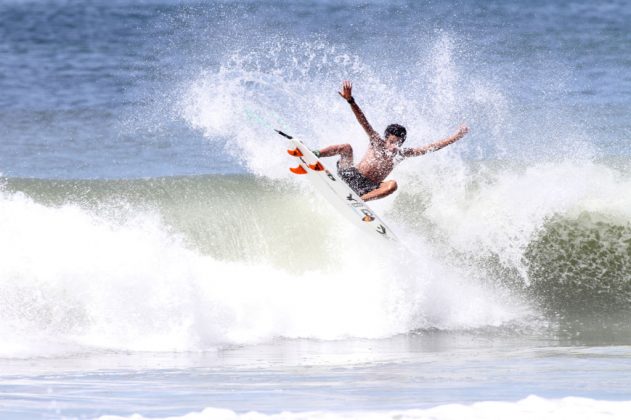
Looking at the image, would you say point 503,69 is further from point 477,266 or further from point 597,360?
point 597,360

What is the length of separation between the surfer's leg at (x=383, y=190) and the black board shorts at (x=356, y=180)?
0.05m

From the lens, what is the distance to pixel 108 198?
47.0ft

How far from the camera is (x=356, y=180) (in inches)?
438

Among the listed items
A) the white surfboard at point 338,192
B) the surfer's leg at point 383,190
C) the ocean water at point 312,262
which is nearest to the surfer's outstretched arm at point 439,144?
the surfer's leg at point 383,190

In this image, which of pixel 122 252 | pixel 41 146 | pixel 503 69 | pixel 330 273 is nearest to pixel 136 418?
pixel 122 252

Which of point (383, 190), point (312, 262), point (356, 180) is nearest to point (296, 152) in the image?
point (356, 180)

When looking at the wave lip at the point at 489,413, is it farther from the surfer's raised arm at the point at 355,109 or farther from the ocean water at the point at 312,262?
the surfer's raised arm at the point at 355,109

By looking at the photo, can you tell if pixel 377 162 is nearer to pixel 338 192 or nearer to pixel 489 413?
pixel 338 192

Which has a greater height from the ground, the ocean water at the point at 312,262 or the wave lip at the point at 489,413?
the ocean water at the point at 312,262

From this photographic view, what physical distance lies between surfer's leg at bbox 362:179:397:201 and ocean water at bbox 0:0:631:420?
3.12 feet

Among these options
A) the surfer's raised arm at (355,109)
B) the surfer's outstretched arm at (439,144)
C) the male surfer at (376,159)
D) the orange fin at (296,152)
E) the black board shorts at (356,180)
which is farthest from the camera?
the black board shorts at (356,180)

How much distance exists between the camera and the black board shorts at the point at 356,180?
11.1 meters

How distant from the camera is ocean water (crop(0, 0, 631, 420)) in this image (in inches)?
301

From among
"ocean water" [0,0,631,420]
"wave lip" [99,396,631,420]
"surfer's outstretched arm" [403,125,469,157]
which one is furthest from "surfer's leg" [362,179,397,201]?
"wave lip" [99,396,631,420]
